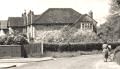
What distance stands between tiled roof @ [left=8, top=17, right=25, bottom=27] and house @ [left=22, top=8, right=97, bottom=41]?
1256cm

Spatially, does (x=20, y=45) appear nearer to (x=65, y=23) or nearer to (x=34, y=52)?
(x=34, y=52)

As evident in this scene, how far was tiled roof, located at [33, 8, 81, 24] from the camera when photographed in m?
84.9

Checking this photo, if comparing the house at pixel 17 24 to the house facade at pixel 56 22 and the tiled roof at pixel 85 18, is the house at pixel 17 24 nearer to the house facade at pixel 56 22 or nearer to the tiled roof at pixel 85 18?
the house facade at pixel 56 22

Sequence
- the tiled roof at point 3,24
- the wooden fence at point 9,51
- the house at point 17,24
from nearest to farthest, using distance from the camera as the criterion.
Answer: the wooden fence at point 9,51 < the house at point 17,24 < the tiled roof at point 3,24

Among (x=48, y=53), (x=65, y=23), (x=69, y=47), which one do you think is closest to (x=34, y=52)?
(x=48, y=53)

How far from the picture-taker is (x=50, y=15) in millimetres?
85500

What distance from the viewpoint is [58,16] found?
85.4m

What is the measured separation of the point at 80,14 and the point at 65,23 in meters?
4.77

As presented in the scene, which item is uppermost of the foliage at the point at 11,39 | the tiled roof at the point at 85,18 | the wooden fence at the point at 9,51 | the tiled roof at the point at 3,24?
the tiled roof at the point at 85,18

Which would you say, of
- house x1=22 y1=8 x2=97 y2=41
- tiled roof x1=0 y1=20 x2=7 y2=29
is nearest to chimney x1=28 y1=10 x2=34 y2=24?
house x1=22 y1=8 x2=97 y2=41

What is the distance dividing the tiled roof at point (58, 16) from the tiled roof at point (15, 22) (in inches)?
529

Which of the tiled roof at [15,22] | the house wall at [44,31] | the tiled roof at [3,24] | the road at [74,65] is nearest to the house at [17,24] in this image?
the tiled roof at [15,22]

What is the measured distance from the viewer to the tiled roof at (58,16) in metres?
84.9

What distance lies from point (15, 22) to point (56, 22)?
18.5m
